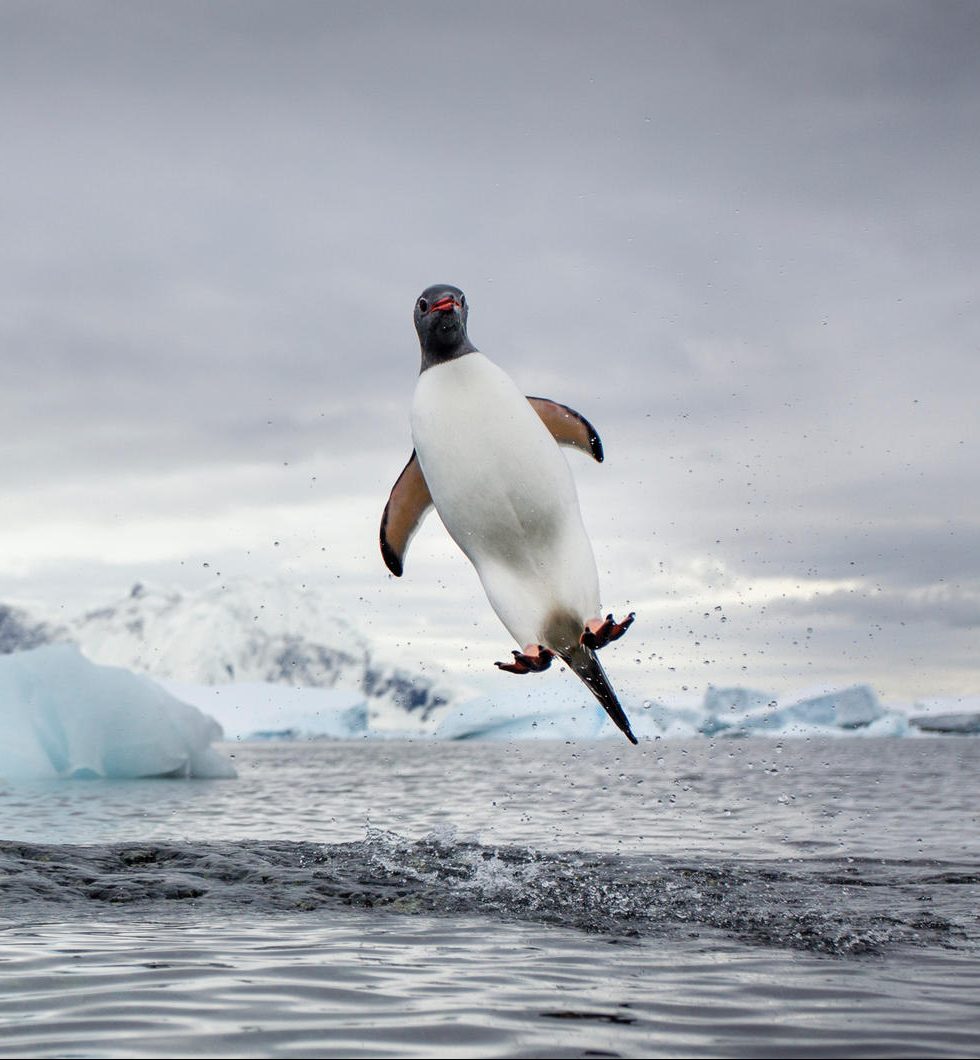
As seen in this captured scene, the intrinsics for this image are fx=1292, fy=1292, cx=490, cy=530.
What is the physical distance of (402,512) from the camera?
837 cm

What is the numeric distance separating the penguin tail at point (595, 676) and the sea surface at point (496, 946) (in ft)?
4.28

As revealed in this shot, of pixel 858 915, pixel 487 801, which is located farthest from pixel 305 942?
pixel 487 801

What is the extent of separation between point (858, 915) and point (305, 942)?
154 inches

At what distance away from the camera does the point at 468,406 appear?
717 centimetres

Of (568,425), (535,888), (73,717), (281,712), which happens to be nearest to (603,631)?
(568,425)

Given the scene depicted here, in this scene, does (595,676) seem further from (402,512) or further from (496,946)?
(402,512)

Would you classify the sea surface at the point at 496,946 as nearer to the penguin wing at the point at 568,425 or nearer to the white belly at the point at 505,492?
the white belly at the point at 505,492

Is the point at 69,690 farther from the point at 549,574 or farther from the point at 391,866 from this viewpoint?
the point at 549,574

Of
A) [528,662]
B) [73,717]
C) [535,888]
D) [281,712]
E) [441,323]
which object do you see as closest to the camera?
[528,662]

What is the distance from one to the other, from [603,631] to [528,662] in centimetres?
43

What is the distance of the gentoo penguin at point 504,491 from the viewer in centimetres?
717

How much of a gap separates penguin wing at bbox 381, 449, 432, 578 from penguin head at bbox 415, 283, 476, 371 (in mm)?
1034

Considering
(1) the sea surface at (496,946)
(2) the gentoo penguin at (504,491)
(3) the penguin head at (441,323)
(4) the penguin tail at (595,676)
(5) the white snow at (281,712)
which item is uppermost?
(5) the white snow at (281,712)

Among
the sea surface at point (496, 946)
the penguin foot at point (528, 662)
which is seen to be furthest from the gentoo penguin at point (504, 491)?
the sea surface at point (496, 946)
